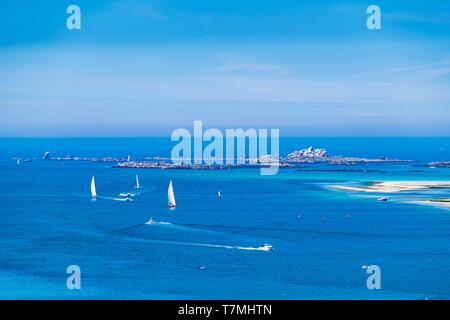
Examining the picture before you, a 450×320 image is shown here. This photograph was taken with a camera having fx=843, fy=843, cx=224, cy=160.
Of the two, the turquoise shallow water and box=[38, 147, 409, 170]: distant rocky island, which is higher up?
box=[38, 147, 409, 170]: distant rocky island

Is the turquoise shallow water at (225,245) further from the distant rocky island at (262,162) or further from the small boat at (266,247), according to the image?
the distant rocky island at (262,162)

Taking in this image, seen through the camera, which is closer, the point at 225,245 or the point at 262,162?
the point at 225,245

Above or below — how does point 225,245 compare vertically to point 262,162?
below

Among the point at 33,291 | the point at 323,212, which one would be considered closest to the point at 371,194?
the point at 323,212

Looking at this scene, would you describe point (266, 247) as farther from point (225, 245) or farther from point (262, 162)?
point (262, 162)

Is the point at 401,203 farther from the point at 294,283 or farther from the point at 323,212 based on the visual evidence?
the point at 294,283

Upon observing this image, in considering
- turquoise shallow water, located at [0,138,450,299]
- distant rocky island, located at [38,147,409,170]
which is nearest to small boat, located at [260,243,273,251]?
turquoise shallow water, located at [0,138,450,299]

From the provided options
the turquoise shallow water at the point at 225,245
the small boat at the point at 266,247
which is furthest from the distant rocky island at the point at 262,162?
the small boat at the point at 266,247

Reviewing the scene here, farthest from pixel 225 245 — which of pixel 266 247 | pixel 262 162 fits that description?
pixel 262 162

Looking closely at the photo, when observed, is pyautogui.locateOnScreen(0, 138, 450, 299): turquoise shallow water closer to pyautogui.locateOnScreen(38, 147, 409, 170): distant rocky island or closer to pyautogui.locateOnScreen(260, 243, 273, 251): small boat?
pyautogui.locateOnScreen(260, 243, 273, 251): small boat

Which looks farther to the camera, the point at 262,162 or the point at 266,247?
the point at 262,162
